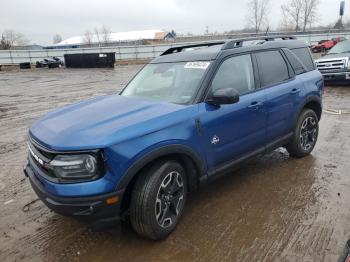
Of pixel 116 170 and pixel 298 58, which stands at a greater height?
pixel 298 58

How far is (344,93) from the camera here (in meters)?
11.3

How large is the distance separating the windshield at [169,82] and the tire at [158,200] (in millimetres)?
832

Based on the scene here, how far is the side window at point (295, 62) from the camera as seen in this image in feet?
16.8

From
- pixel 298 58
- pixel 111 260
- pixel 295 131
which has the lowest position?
pixel 111 260

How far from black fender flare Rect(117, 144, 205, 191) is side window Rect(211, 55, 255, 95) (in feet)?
2.73

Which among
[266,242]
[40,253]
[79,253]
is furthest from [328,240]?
[40,253]

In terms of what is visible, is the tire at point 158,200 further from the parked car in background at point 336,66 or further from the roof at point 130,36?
the roof at point 130,36

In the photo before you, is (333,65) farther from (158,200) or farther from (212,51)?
(158,200)

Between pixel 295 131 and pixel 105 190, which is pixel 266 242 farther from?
pixel 295 131

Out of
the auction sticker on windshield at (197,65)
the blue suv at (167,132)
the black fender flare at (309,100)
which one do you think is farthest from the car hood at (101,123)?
the black fender flare at (309,100)

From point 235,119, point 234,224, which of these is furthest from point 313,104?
point 234,224

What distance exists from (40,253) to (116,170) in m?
1.20

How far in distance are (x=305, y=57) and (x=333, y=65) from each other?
25.9 ft

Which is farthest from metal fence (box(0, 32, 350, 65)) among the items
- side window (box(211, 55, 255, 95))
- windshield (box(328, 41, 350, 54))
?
side window (box(211, 55, 255, 95))
